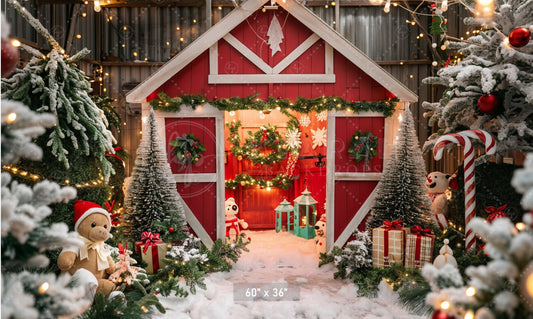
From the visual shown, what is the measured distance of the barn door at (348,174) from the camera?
6.22 m

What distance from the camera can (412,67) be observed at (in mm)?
9773

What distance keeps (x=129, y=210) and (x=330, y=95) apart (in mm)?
3416

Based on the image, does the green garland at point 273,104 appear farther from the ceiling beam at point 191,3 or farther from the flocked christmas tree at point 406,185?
the ceiling beam at point 191,3

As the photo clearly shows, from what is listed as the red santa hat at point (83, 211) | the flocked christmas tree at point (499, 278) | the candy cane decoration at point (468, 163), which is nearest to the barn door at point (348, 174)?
the candy cane decoration at point (468, 163)

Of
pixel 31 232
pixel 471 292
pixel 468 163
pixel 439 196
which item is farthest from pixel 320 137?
pixel 31 232

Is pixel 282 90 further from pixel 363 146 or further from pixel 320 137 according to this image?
pixel 320 137

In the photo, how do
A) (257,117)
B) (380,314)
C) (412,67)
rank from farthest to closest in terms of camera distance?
1. (412,67)
2. (257,117)
3. (380,314)

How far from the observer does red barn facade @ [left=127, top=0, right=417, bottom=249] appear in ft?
19.8

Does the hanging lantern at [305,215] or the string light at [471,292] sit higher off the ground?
the string light at [471,292]

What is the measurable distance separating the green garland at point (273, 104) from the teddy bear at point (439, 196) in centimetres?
121

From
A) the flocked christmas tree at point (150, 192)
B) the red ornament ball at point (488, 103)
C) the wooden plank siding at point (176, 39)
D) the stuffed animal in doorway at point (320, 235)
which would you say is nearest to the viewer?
the red ornament ball at point (488, 103)

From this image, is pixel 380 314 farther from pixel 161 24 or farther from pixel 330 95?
pixel 161 24

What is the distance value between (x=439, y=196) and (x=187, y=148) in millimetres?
3882

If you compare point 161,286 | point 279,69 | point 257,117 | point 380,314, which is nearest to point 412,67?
point 257,117
